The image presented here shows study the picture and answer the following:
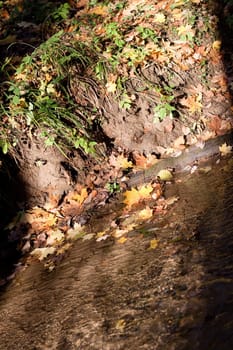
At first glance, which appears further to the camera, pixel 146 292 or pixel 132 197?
pixel 132 197

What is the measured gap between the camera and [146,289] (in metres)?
2.41

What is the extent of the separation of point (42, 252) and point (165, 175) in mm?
1421

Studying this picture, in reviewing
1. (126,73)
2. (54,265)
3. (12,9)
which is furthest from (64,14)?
(54,265)

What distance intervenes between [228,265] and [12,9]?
549 centimetres

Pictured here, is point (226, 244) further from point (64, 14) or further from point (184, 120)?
point (64, 14)

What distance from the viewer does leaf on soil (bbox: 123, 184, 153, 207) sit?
12.1 ft

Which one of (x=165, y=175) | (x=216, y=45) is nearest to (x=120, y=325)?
(x=165, y=175)

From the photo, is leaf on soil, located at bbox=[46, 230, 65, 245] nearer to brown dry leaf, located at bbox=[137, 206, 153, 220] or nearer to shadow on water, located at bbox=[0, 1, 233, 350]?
shadow on water, located at bbox=[0, 1, 233, 350]

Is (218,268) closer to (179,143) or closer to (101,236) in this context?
(101,236)

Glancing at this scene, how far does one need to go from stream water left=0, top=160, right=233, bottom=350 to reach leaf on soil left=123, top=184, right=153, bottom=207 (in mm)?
223

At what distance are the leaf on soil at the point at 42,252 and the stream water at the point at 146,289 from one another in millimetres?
108

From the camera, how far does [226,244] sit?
8.18 ft

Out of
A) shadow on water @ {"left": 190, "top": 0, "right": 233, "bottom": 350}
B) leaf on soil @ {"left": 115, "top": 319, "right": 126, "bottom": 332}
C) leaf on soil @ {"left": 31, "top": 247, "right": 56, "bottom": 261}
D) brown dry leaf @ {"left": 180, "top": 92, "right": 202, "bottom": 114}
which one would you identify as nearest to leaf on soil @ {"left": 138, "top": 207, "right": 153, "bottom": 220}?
shadow on water @ {"left": 190, "top": 0, "right": 233, "bottom": 350}

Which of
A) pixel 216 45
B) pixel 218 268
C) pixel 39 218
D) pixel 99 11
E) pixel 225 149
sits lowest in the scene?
pixel 225 149
